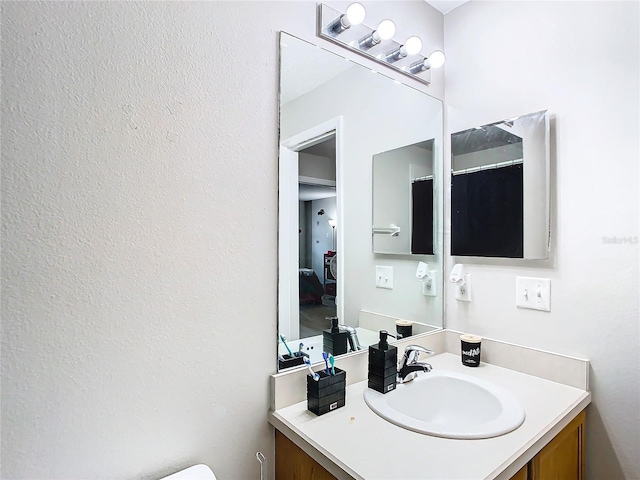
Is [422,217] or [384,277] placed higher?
[422,217]

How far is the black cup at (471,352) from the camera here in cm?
137

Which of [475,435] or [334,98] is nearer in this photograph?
[475,435]

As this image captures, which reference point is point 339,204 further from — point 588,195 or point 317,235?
point 588,195

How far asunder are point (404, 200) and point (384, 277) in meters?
0.34

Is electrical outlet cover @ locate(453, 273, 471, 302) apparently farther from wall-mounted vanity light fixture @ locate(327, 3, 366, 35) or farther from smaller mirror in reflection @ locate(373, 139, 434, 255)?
wall-mounted vanity light fixture @ locate(327, 3, 366, 35)

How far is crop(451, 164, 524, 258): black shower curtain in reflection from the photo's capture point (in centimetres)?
130

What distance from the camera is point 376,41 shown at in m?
1.26

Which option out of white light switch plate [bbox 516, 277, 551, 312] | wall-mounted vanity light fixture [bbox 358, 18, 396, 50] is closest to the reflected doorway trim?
wall-mounted vanity light fixture [bbox 358, 18, 396, 50]

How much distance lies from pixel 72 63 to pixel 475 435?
1.26m

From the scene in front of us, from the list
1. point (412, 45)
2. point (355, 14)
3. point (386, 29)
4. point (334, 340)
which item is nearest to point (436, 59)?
point (412, 45)

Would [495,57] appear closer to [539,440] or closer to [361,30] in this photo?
[361,30]

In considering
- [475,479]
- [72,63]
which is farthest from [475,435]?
[72,63]

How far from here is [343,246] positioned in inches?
50.8

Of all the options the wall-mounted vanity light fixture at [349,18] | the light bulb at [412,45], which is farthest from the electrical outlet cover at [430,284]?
the wall-mounted vanity light fixture at [349,18]
